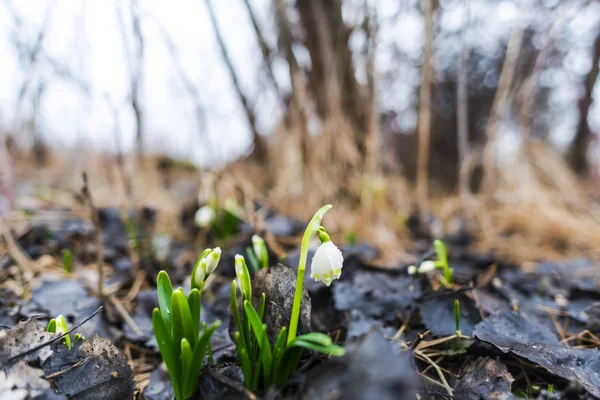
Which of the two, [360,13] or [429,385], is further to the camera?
[360,13]

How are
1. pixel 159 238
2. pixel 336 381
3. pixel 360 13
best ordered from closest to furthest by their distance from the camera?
pixel 336 381
pixel 159 238
pixel 360 13

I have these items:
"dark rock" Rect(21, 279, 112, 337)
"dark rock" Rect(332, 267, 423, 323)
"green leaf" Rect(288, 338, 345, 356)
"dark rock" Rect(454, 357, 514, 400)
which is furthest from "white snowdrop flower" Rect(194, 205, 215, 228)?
"dark rock" Rect(454, 357, 514, 400)

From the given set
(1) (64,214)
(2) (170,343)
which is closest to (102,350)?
(2) (170,343)

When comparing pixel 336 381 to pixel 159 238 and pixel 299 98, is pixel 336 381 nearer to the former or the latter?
pixel 159 238

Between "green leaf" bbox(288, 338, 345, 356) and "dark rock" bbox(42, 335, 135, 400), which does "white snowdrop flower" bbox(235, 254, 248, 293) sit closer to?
"green leaf" bbox(288, 338, 345, 356)

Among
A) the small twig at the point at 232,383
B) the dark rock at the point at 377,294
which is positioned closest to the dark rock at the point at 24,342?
the small twig at the point at 232,383

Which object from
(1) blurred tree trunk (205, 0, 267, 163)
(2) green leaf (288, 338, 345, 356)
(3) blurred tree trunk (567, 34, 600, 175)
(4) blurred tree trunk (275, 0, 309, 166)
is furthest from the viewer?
(3) blurred tree trunk (567, 34, 600, 175)
